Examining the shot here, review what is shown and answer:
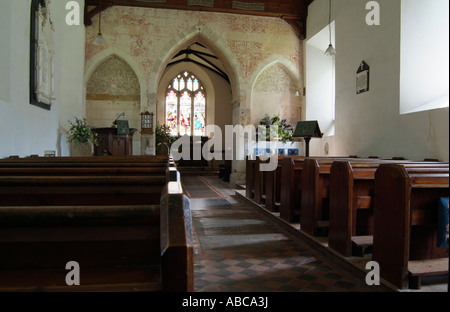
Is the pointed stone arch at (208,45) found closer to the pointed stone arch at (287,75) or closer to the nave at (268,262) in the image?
the pointed stone arch at (287,75)

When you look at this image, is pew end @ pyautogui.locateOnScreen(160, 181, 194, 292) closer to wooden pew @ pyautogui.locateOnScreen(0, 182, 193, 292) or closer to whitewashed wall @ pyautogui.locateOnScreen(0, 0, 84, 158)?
wooden pew @ pyautogui.locateOnScreen(0, 182, 193, 292)

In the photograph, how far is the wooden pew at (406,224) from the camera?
6.68ft

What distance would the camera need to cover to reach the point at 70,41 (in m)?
8.20

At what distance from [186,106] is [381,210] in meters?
13.5

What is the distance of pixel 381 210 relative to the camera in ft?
7.44

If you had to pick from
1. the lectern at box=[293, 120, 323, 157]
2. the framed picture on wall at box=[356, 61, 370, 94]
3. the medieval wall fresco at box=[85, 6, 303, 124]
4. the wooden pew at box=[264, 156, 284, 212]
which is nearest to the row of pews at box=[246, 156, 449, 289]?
the wooden pew at box=[264, 156, 284, 212]

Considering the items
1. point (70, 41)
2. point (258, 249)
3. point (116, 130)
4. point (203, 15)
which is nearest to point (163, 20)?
point (203, 15)

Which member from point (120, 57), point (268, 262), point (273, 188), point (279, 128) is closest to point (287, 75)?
point (279, 128)

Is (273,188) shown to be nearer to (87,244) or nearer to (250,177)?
(250,177)

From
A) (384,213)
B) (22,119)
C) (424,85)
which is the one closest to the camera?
(384,213)

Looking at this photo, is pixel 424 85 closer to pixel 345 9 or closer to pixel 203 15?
pixel 345 9

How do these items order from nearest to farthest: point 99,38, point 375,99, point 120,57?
1. point 375,99
2. point 99,38
3. point 120,57

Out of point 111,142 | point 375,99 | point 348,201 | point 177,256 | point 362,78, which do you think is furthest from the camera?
point 111,142
